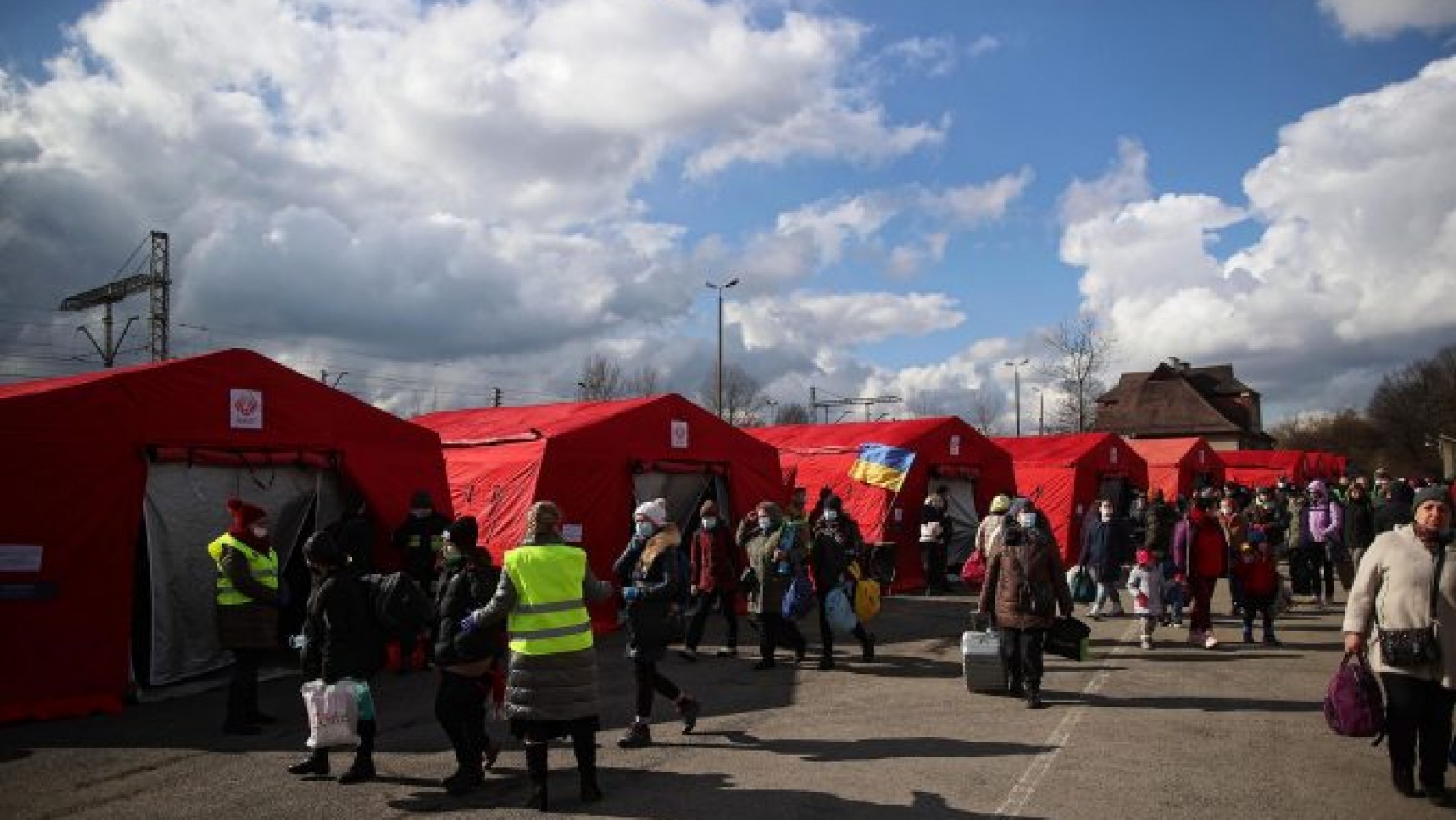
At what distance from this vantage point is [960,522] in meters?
19.7

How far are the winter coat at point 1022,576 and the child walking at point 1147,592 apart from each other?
3294 mm

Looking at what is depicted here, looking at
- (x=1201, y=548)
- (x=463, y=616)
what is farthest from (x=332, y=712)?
(x=1201, y=548)

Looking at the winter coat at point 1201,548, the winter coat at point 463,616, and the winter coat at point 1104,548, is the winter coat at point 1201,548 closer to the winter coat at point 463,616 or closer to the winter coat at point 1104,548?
the winter coat at point 1104,548

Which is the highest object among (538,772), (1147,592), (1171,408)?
(1171,408)

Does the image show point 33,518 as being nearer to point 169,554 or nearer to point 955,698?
point 169,554

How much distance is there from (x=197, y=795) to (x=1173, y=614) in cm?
1135

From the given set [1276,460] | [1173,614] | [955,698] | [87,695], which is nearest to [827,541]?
[955,698]

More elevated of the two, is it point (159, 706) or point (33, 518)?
point (33, 518)

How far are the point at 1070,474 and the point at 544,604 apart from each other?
17926 mm

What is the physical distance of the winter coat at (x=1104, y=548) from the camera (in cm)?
1298

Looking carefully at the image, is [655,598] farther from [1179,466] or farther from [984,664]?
[1179,466]

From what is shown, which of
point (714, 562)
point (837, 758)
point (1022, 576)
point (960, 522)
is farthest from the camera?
point (960, 522)

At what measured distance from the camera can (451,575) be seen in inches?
240

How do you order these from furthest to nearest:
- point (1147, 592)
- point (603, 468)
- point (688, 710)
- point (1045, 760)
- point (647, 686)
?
1. point (603, 468)
2. point (1147, 592)
3. point (688, 710)
4. point (647, 686)
5. point (1045, 760)
